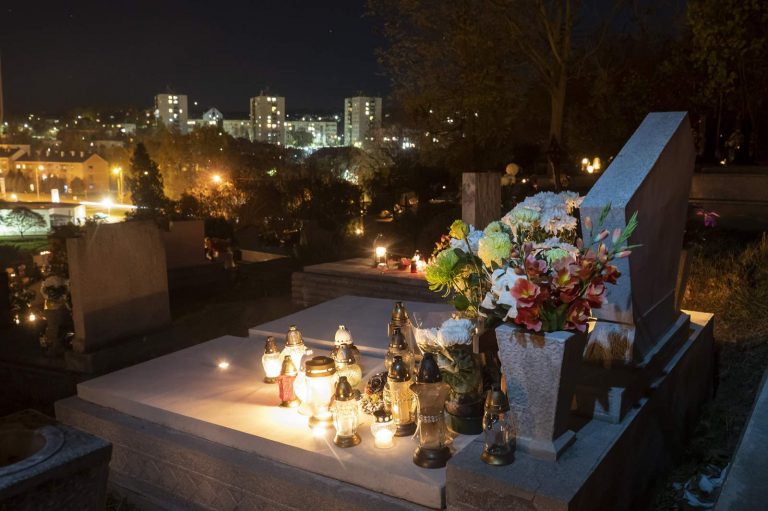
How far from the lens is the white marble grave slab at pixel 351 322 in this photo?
530cm

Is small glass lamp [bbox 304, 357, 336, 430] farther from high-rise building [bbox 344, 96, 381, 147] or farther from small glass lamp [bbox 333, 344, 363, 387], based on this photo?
high-rise building [bbox 344, 96, 381, 147]

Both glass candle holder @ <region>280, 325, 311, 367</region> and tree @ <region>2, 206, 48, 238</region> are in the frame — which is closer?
glass candle holder @ <region>280, 325, 311, 367</region>

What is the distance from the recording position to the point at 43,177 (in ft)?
215

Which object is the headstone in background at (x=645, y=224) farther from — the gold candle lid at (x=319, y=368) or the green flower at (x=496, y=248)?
the gold candle lid at (x=319, y=368)

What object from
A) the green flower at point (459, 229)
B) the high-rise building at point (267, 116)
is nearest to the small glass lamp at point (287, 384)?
the green flower at point (459, 229)

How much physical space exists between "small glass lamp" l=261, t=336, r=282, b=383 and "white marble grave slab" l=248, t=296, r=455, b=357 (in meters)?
0.69

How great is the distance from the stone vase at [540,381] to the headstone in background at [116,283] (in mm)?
4904

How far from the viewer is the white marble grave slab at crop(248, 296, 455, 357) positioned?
5297mm

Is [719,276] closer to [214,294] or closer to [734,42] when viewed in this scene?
[734,42]

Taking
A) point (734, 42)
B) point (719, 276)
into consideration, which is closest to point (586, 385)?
point (719, 276)

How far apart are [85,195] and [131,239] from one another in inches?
2443

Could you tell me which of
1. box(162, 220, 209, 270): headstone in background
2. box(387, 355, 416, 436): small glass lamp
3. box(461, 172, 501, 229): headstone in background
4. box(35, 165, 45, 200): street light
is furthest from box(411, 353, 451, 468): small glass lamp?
box(35, 165, 45, 200): street light

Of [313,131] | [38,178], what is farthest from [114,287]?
[313,131]

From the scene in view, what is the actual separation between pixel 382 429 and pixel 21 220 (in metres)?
33.5
